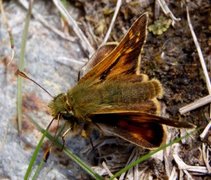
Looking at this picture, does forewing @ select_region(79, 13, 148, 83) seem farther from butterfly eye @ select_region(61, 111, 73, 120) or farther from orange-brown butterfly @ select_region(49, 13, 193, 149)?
butterfly eye @ select_region(61, 111, 73, 120)

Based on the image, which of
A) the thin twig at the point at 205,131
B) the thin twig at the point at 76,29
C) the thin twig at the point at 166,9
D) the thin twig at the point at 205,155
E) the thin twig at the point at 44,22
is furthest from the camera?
the thin twig at the point at 44,22

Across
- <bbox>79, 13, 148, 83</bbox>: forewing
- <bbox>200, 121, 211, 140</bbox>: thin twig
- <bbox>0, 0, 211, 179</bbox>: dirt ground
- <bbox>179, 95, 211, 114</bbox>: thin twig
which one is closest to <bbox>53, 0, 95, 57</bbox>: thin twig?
<bbox>0, 0, 211, 179</bbox>: dirt ground

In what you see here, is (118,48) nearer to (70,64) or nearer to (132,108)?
(132,108)

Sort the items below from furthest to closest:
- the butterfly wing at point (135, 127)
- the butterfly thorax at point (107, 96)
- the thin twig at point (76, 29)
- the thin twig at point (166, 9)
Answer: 1. the thin twig at point (76, 29)
2. the thin twig at point (166, 9)
3. the butterfly thorax at point (107, 96)
4. the butterfly wing at point (135, 127)

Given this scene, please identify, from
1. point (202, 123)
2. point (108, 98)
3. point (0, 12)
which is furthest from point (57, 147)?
point (0, 12)

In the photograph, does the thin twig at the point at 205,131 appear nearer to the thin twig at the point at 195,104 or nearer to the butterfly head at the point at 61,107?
the thin twig at the point at 195,104

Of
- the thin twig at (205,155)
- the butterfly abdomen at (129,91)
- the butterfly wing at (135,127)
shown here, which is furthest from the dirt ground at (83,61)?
the butterfly abdomen at (129,91)
